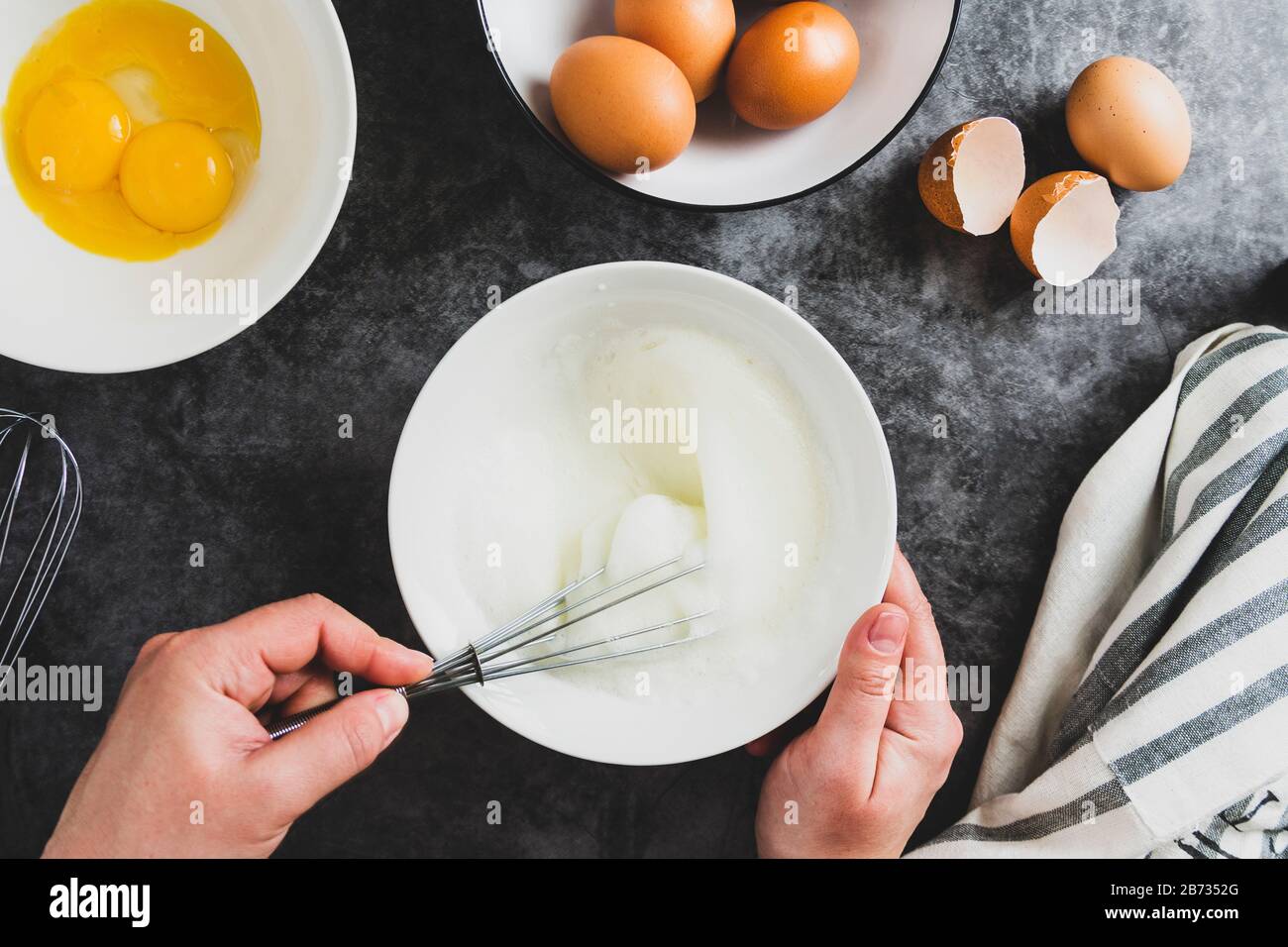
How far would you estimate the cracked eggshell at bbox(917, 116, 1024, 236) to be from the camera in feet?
2.83

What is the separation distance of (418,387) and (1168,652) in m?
0.76

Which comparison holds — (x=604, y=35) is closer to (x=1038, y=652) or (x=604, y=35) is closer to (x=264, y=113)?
(x=264, y=113)

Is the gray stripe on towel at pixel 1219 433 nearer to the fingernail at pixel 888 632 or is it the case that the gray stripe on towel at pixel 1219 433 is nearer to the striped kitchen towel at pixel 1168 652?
the striped kitchen towel at pixel 1168 652

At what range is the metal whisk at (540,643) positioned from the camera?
75 cm

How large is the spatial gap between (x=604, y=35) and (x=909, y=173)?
1.10 ft

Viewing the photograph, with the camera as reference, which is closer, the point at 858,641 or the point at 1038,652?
the point at 858,641

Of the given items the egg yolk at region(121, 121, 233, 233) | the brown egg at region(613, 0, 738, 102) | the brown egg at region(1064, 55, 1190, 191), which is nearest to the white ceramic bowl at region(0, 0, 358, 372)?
→ the egg yolk at region(121, 121, 233, 233)

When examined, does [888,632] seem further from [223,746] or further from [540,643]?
[223,746]

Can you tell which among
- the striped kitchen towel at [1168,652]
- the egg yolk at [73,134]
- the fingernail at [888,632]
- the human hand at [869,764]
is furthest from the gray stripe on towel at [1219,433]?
the egg yolk at [73,134]

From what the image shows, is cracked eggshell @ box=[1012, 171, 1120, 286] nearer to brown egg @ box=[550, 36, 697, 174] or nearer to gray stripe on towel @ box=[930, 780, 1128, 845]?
brown egg @ box=[550, 36, 697, 174]
